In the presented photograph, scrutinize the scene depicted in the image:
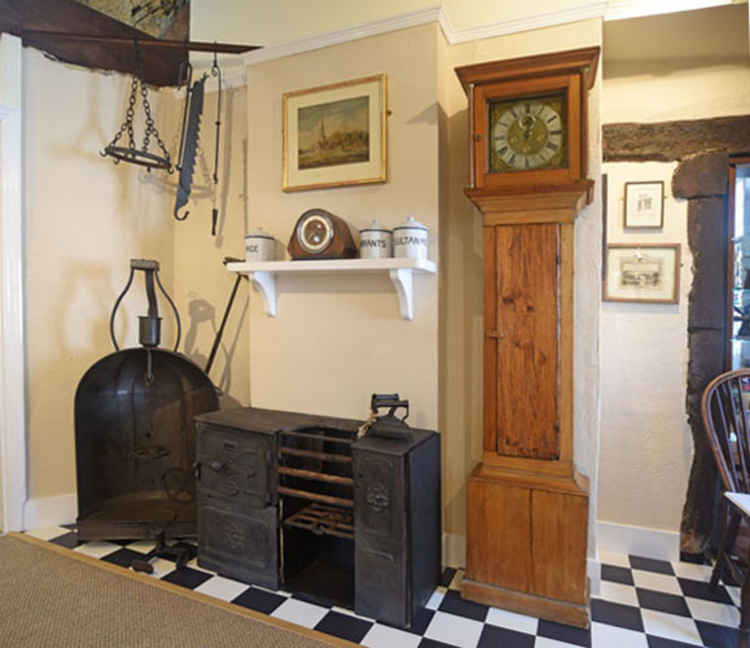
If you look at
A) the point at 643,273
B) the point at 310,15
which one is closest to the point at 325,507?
the point at 643,273

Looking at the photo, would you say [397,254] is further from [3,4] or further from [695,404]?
[3,4]

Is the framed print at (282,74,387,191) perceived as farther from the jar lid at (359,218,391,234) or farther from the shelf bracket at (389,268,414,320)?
the shelf bracket at (389,268,414,320)

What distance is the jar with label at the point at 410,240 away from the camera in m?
2.10

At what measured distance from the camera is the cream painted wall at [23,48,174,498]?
274 centimetres

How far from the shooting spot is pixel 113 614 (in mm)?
1641

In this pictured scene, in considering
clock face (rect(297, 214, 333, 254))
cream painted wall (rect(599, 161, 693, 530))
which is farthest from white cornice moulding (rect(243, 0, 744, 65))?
clock face (rect(297, 214, 333, 254))

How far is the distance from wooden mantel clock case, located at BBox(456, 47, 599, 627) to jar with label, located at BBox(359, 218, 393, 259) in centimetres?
42

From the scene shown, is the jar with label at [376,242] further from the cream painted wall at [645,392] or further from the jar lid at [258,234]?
the cream painted wall at [645,392]

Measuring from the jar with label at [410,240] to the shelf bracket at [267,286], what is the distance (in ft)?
2.45

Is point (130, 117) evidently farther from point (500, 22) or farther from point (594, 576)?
point (594, 576)

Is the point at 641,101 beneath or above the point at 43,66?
beneath

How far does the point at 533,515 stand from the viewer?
197cm

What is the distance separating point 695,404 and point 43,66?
3855 mm

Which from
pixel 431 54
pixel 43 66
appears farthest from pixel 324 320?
pixel 43 66
